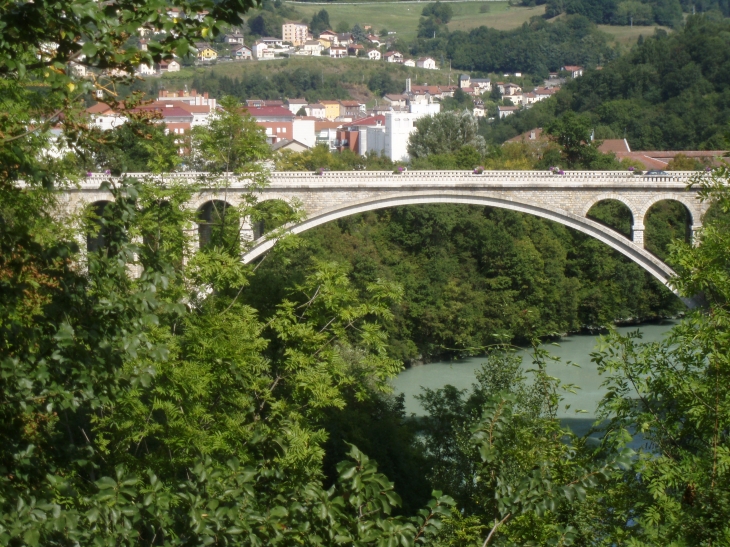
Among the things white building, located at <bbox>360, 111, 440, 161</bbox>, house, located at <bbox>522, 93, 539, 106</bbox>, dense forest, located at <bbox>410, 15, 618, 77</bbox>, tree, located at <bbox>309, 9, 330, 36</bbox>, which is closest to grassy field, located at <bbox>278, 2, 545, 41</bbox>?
tree, located at <bbox>309, 9, 330, 36</bbox>

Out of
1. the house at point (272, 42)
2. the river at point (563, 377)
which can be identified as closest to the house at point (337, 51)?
the house at point (272, 42)

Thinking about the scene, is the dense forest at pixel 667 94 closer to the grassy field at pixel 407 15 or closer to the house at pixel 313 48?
the house at pixel 313 48

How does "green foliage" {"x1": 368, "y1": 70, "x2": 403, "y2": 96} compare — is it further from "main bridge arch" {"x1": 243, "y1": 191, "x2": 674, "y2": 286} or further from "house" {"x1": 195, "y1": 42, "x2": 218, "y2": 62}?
"main bridge arch" {"x1": 243, "y1": 191, "x2": 674, "y2": 286}

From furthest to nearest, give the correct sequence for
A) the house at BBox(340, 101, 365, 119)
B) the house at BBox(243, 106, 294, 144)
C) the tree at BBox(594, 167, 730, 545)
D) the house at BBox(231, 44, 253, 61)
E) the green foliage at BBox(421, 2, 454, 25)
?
the green foliage at BBox(421, 2, 454, 25) < the house at BBox(231, 44, 253, 61) < the house at BBox(340, 101, 365, 119) < the house at BBox(243, 106, 294, 144) < the tree at BBox(594, 167, 730, 545)

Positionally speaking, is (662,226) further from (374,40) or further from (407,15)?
(407,15)

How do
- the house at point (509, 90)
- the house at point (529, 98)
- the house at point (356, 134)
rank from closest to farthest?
the house at point (356, 134)
the house at point (529, 98)
the house at point (509, 90)

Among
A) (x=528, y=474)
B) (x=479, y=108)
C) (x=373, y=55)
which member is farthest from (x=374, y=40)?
(x=528, y=474)
